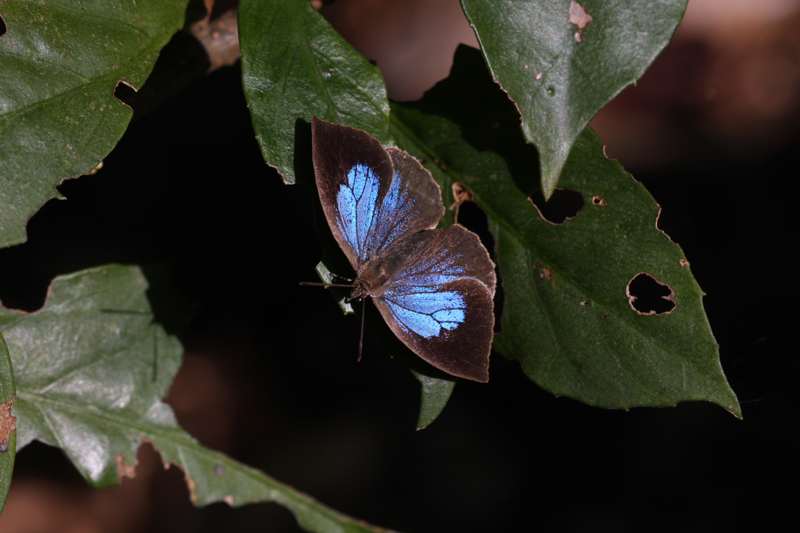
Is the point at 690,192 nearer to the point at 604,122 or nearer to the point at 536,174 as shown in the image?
the point at 604,122

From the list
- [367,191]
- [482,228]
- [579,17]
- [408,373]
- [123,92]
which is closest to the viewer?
[579,17]

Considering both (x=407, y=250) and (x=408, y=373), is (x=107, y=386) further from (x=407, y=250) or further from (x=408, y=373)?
(x=408, y=373)

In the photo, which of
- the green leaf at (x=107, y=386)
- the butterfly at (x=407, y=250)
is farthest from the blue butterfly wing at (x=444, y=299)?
the green leaf at (x=107, y=386)

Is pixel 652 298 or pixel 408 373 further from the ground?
pixel 652 298

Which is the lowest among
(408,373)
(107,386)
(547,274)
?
(408,373)

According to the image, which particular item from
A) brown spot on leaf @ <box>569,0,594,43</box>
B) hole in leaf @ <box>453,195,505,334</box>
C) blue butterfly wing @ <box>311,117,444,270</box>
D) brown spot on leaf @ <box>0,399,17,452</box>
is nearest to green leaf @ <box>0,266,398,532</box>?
brown spot on leaf @ <box>0,399,17,452</box>

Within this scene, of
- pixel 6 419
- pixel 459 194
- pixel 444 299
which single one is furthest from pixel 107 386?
pixel 459 194

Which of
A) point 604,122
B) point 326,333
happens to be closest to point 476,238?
point 326,333
